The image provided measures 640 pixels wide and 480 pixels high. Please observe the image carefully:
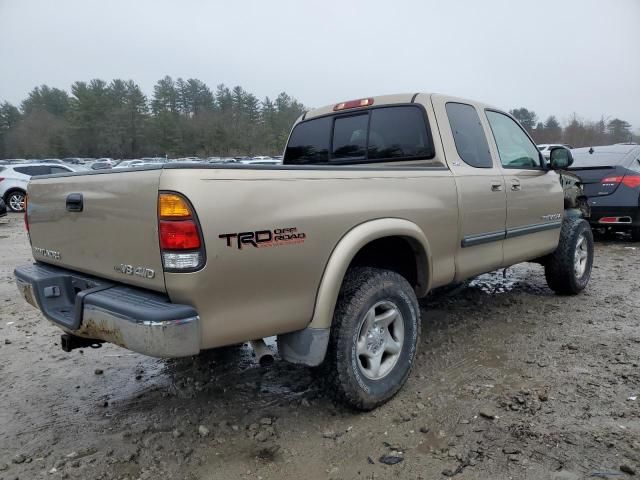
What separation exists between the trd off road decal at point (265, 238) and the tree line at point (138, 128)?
56631mm

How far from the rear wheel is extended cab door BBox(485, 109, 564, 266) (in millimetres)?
15395

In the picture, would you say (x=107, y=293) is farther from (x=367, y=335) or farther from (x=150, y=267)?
(x=367, y=335)

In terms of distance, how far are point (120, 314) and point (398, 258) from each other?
1.87 m

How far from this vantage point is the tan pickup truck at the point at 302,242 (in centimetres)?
203

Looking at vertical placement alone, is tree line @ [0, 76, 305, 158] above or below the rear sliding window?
above

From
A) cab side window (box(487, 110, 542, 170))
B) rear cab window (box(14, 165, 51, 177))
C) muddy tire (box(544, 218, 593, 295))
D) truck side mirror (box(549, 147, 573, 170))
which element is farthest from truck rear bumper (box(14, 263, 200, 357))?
rear cab window (box(14, 165, 51, 177))

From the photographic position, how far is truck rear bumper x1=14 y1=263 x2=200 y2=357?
6.48ft

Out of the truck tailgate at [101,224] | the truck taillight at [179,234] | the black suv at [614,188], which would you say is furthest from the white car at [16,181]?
the truck taillight at [179,234]

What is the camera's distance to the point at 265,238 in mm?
2160

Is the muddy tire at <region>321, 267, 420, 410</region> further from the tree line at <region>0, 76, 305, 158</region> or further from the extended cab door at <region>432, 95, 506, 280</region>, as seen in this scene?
the tree line at <region>0, 76, 305, 158</region>

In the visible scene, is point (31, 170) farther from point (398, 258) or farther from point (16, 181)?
point (398, 258)

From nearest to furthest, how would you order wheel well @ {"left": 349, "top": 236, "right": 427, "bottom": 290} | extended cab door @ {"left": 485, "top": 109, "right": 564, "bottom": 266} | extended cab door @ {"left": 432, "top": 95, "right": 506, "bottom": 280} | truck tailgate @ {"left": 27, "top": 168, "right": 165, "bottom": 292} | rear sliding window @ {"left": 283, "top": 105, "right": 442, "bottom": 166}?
Answer: truck tailgate @ {"left": 27, "top": 168, "right": 165, "bottom": 292} < wheel well @ {"left": 349, "top": 236, "right": 427, "bottom": 290} < extended cab door @ {"left": 432, "top": 95, "right": 506, "bottom": 280} < rear sliding window @ {"left": 283, "top": 105, "right": 442, "bottom": 166} < extended cab door @ {"left": 485, "top": 109, "right": 564, "bottom": 266}

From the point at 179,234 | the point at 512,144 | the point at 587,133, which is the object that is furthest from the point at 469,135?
the point at 587,133

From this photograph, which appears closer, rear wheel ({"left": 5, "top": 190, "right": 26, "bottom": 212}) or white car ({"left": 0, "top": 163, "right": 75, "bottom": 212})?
white car ({"left": 0, "top": 163, "right": 75, "bottom": 212})
